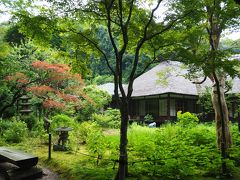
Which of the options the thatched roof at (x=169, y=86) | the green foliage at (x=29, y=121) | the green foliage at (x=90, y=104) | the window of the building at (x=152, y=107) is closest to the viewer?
the green foliage at (x=29, y=121)

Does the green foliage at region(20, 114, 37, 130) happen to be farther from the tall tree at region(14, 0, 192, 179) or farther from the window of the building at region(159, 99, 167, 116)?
the window of the building at region(159, 99, 167, 116)

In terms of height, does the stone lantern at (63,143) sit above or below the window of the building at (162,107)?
below

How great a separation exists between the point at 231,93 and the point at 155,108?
6.58m

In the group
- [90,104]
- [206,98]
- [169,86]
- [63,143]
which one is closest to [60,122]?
[63,143]

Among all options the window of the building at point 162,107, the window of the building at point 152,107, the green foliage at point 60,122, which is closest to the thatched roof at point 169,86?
the window of the building at point 152,107

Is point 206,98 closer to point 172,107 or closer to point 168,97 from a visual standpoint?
point 168,97

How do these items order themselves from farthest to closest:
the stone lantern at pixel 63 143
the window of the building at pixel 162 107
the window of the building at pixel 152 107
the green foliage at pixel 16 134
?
the window of the building at pixel 152 107
the window of the building at pixel 162 107
the green foliage at pixel 16 134
the stone lantern at pixel 63 143

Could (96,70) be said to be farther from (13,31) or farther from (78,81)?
(78,81)

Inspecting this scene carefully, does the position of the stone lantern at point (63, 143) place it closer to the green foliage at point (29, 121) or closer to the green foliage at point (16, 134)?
the green foliage at point (16, 134)

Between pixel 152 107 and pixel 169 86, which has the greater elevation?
pixel 169 86

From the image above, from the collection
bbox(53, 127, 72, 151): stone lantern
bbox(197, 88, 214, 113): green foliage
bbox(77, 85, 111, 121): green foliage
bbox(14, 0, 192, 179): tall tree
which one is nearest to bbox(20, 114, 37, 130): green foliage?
bbox(77, 85, 111, 121): green foliage

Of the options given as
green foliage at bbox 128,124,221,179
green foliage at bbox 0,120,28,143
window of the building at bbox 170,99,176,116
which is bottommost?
green foliage at bbox 128,124,221,179

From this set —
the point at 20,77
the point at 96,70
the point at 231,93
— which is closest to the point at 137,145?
the point at 20,77

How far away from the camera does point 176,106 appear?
77.2 ft
